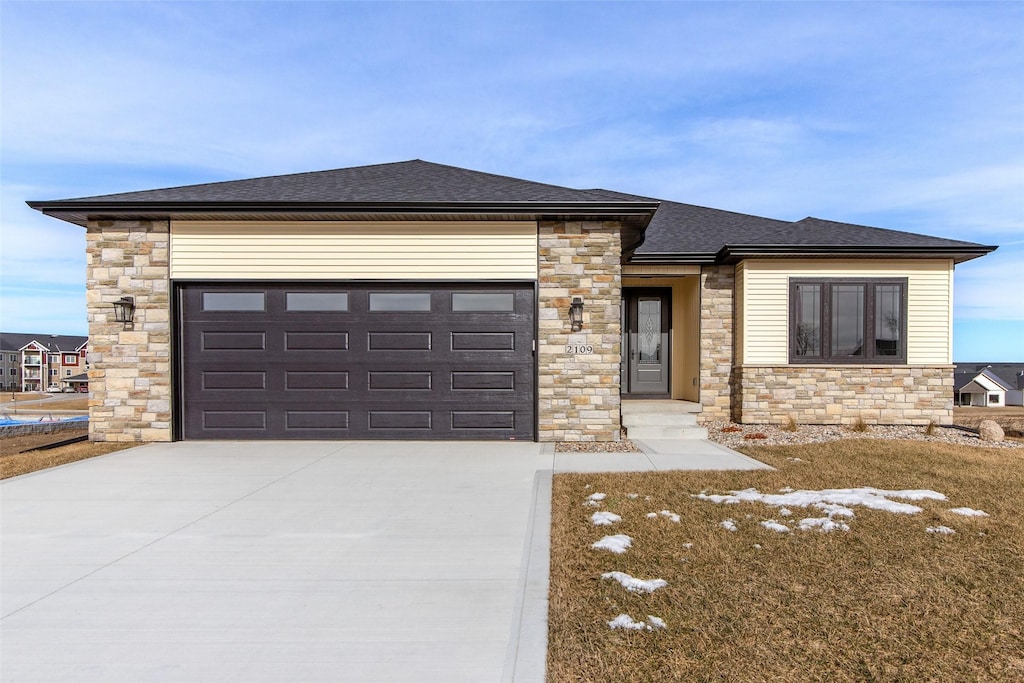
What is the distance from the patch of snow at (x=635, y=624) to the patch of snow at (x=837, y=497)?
261 cm

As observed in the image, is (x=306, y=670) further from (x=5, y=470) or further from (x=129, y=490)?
(x=5, y=470)

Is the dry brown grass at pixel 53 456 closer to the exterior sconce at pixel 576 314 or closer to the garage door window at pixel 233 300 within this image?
the garage door window at pixel 233 300

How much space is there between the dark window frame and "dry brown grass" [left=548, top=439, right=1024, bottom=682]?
224 inches

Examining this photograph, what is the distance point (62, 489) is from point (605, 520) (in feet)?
19.7

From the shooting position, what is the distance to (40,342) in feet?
238

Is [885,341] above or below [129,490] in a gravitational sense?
above

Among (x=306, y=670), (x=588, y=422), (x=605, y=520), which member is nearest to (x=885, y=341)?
(x=588, y=422)

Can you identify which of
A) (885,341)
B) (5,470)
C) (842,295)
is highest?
(842,295)

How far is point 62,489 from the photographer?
5953mm

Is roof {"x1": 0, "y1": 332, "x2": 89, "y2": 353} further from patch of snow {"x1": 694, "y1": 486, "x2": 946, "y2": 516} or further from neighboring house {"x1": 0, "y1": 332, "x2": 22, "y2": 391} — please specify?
patch of snow {"x1": 694, "y1": 486, "x2": 946, "y2": 516}

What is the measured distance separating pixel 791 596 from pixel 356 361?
7.16m

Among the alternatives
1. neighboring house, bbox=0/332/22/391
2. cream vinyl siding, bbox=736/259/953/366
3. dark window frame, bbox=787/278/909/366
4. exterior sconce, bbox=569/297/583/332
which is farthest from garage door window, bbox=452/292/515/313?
neighboring house, bbox=0/332/22/391

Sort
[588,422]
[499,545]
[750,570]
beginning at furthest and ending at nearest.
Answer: [588,422]
[499,545]
[750,570]

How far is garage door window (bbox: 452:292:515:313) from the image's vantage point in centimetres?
887
